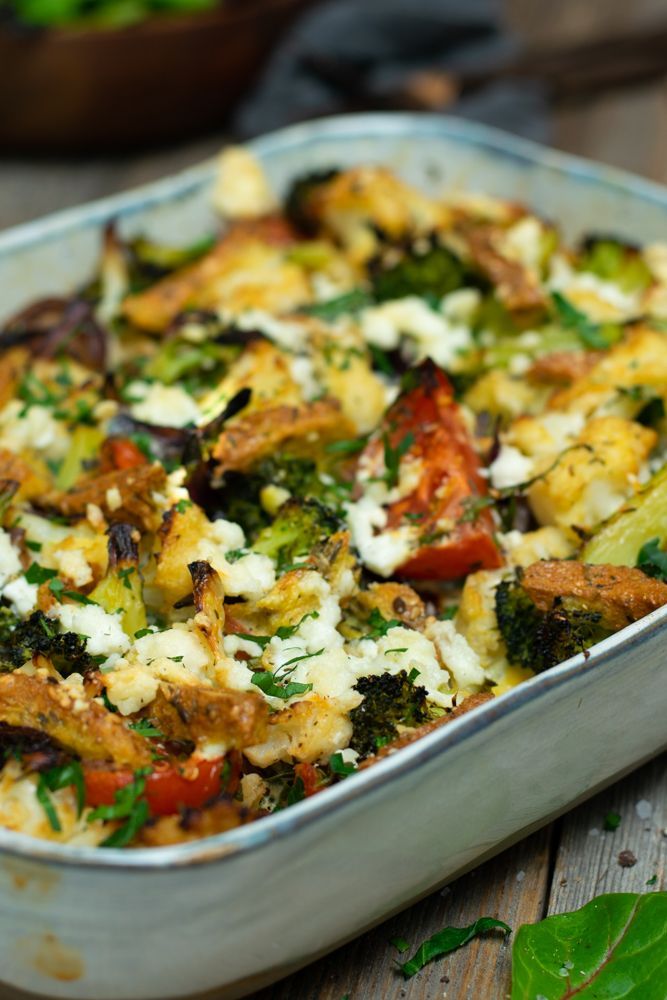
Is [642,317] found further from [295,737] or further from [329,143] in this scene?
[295,737]

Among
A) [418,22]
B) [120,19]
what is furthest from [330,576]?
[418,22]

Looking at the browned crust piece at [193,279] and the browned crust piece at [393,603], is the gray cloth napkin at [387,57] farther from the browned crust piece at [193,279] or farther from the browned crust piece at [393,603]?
the browned crust piece at [393,603]

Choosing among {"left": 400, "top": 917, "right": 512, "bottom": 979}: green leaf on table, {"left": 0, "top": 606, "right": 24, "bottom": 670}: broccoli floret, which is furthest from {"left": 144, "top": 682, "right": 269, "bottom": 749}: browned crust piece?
{"left": 400, "top": 917, "right": 512, "bottom": 979}: green leaf on table

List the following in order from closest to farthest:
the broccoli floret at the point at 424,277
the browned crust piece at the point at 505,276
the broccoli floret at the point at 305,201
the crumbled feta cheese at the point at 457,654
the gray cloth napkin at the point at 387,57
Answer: the crumbled feta cheese at the point at 457,654, the browned crust piece at the point at 505,276, the broccoli floret at the point at 424,277, the broccoli floret at the point at 305,201, the gray cloth napkin at the point at 387,57

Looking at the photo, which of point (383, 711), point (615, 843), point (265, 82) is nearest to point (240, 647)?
point (383, 711)

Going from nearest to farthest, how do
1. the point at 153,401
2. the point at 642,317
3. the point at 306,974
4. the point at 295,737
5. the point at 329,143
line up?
the point at 295,737
the point at 306,974
the point at 153,401
the point at 642,317
the point at 329,143

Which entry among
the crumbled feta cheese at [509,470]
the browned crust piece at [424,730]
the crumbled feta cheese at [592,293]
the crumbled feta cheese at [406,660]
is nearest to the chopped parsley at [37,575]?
the crumbled feta cheese at [406,660]
